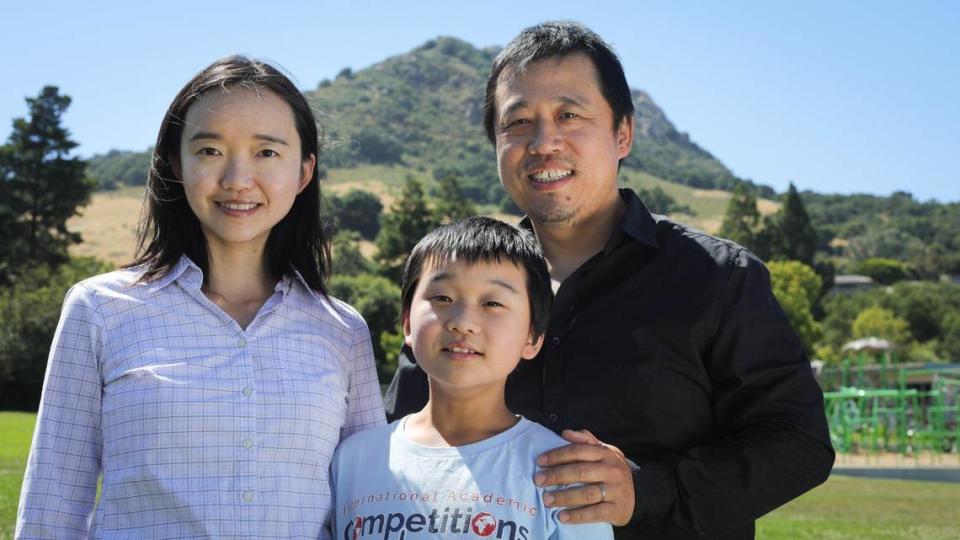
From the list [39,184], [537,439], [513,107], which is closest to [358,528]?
[537,439]

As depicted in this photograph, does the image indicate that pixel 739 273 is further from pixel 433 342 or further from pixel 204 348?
pixel 204 348

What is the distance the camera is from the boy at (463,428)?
106 inches

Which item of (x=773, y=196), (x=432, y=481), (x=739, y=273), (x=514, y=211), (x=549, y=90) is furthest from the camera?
(x=773, y=196)

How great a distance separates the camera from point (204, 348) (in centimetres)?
293

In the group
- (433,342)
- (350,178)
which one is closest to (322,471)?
(433,342)

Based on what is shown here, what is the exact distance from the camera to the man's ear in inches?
151

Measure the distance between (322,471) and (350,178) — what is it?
124m

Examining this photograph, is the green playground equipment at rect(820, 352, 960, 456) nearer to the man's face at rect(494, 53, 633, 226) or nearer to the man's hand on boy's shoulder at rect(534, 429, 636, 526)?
the man's face at rect(494, 53, 633, 226)

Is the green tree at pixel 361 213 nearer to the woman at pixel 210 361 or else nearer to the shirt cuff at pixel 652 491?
the woman at pixel 210 361

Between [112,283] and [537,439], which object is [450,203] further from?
[537,439]

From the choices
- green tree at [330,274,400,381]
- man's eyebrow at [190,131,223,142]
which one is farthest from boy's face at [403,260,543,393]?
Answer: green tree at [330,274,400,381]

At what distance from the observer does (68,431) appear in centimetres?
282

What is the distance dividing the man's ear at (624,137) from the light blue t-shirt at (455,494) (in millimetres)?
1350

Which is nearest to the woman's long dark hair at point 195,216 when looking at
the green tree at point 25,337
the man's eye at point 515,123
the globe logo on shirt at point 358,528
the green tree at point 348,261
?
the man's eye at point 515,123
